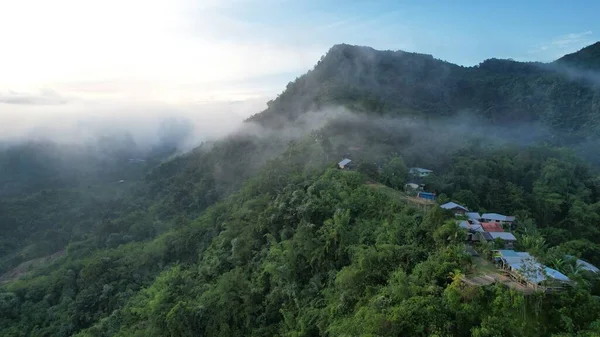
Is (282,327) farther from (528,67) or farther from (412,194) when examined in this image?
(528,67)

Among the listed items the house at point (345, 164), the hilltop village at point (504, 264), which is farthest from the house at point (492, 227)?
the house at point (345, 164)

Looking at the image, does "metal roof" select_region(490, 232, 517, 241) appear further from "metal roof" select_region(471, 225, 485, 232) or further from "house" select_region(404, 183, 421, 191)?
"house" select_region(404, 183, 421, 191)

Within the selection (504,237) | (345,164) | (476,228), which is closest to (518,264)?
(476,228)

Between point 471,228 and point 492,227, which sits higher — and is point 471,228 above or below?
above

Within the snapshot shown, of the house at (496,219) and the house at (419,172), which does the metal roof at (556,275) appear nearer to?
the house at (496,219)

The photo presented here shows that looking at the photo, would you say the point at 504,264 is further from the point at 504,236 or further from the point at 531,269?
the point at 504,236

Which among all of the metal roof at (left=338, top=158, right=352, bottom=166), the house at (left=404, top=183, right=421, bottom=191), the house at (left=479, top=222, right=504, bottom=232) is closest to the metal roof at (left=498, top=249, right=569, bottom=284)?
the house at (left=479, top=222, right=504, bottom=232)

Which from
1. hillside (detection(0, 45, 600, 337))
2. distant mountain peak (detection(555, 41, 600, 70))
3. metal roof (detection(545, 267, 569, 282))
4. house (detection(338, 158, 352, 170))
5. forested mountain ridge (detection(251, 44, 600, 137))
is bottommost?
hillside (detection(0, 45, 600, 337))
